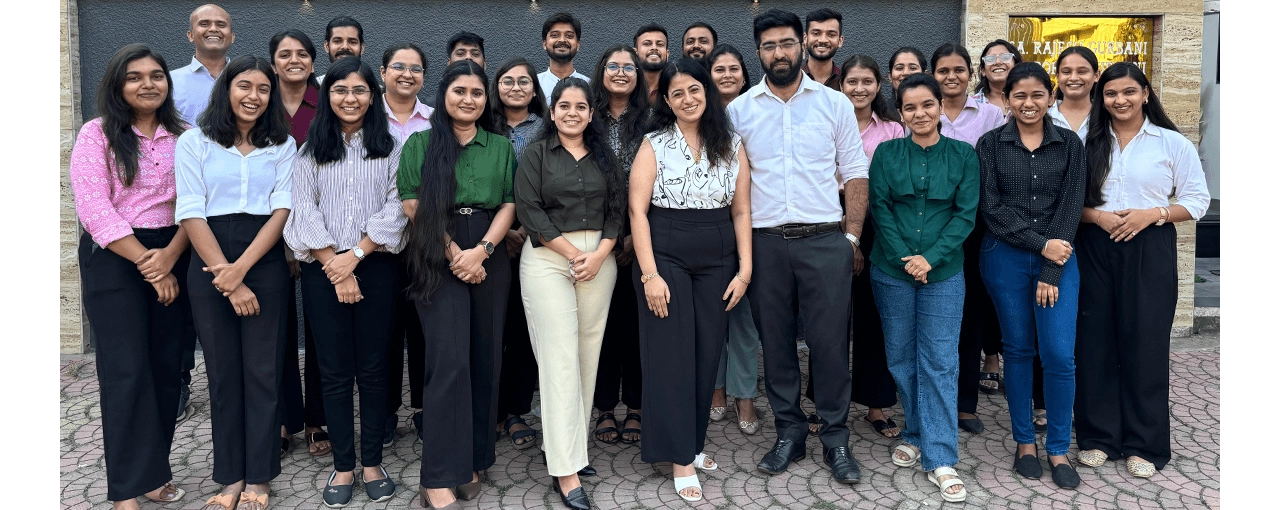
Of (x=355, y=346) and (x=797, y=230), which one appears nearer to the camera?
(x=355, y=346)

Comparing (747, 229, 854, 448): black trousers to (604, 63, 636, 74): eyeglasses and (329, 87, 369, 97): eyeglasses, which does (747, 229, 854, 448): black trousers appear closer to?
(604, 63, 636, 74): eyeglasses

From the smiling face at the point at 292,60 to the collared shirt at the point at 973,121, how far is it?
12.1 ft

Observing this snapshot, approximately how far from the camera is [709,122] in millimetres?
4012

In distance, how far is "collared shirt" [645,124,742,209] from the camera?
391 cm

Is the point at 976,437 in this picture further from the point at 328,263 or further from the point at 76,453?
the point at 76,453

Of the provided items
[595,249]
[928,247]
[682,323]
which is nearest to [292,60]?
[595,249]

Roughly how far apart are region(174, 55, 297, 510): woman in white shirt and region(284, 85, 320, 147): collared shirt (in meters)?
0.71

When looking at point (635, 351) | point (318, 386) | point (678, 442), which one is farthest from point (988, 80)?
point (318, 386)

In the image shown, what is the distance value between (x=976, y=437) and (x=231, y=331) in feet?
12.8

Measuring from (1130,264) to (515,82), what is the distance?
318 centimetres

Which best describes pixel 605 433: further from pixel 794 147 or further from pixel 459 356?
pixel 794 147

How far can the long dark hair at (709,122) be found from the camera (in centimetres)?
397

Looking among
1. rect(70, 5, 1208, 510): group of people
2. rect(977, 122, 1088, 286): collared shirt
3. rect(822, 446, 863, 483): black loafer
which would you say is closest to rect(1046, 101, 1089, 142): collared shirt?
rect(70, 5, 1208, 510): group of people

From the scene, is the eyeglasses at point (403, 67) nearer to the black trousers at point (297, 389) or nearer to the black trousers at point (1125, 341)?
the black trousers at point (297, 389)
